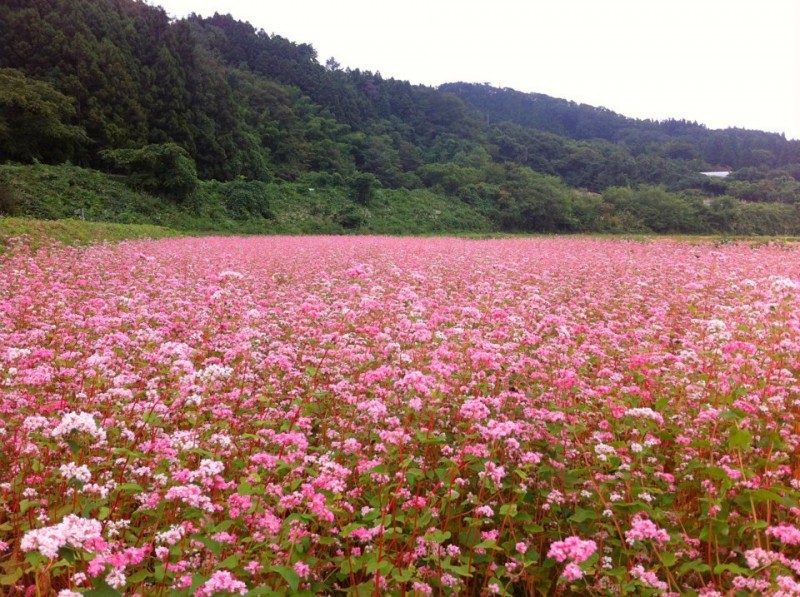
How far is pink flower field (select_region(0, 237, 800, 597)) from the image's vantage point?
7.39 ft

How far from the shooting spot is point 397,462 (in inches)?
126

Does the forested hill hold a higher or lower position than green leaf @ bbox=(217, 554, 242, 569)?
higher

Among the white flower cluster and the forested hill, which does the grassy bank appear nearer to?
the forested hill

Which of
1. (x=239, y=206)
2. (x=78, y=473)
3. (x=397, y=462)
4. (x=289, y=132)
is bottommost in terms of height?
(x=397, y=462)

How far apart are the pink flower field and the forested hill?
37.0 m

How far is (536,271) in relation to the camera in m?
12.8

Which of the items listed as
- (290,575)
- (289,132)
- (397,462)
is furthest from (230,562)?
(289,132)

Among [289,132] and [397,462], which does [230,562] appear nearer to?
[397,462]

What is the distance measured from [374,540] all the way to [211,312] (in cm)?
482

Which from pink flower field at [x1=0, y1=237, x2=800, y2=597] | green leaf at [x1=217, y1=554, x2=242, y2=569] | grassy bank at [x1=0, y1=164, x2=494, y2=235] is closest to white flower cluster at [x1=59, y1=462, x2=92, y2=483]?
pink flower field at [x1=0, y1=237, x2=800, y2=597]

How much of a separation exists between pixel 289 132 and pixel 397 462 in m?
69.5

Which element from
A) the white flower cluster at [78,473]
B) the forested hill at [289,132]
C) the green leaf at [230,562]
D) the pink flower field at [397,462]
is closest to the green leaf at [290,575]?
the pink flower field at [397,462]

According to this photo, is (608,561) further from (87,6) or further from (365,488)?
(87,6)

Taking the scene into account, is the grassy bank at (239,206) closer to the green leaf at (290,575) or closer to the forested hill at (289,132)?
the forested hill at (289,132)
